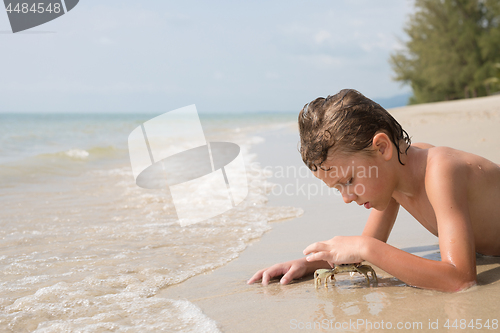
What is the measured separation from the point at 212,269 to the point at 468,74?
26127mm

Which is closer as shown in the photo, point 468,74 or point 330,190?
point 330,190

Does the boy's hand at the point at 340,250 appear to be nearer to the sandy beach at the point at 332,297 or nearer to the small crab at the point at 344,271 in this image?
the small crab at the point at 344,271

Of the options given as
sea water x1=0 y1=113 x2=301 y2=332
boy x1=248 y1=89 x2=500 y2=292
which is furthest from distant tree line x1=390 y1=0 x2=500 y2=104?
boy x1=248 y1=89 x2=500 y2=292

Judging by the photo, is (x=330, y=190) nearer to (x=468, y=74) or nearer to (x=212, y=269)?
(x=212, y=269)

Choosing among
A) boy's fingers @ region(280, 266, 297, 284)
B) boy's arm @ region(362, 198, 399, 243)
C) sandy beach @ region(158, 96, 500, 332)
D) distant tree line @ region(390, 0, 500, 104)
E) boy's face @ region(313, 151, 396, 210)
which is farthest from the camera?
distant tree line @ region(390, 0, 500, 104)

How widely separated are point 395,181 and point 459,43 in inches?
1035

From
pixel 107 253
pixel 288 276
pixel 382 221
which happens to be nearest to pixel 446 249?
pixel 382 221

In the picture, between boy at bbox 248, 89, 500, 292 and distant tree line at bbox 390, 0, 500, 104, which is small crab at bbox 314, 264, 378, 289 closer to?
boy at bbox 248, 89, 500, 292

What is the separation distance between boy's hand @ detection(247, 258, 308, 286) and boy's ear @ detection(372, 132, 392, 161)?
670mm

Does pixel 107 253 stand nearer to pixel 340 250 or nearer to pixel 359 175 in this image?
pixel 340 250

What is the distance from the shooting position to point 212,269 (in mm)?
2355

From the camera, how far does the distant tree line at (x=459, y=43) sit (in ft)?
78.1

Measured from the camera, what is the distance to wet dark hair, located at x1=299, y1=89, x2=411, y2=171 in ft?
5.40

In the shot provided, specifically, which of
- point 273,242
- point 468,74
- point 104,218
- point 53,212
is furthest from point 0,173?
point 468,74
